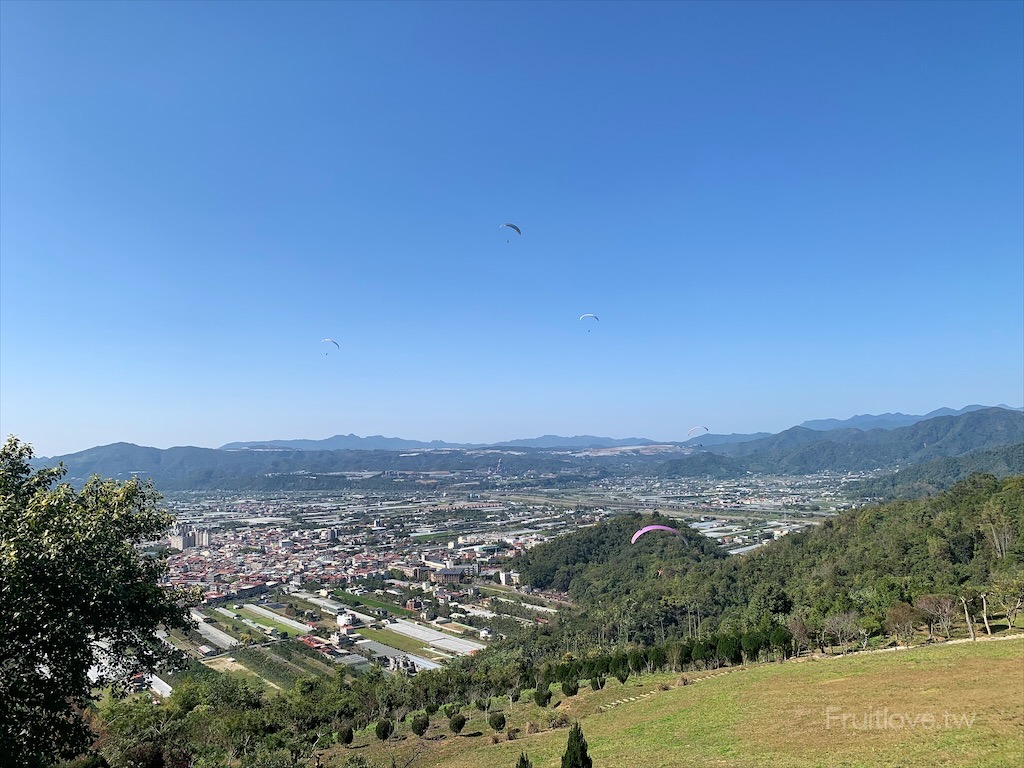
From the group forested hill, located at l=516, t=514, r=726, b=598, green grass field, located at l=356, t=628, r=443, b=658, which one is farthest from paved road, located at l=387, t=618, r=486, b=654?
forested hill, located at l=516, t=514, r=726, b=598

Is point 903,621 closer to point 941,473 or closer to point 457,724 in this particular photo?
point 457,724

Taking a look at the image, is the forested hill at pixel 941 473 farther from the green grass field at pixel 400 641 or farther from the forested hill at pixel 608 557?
the green grass field at pixel 400 641

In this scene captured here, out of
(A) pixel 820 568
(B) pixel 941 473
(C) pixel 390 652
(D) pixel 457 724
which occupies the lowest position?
(B) pixel 941 473

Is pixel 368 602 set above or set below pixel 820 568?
below

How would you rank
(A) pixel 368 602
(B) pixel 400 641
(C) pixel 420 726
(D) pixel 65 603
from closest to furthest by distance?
(D) pixel 65 603
(C) pixel 420 726
(B) pixel 400 641
(A) pixel 368 602

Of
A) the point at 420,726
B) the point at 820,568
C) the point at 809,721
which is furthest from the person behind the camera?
the point at 820,568

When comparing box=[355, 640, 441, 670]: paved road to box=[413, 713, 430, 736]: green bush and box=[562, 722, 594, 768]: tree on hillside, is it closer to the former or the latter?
box=[413, 713, 430, 736]: green bush

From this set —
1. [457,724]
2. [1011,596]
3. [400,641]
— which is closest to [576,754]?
[457,724]
